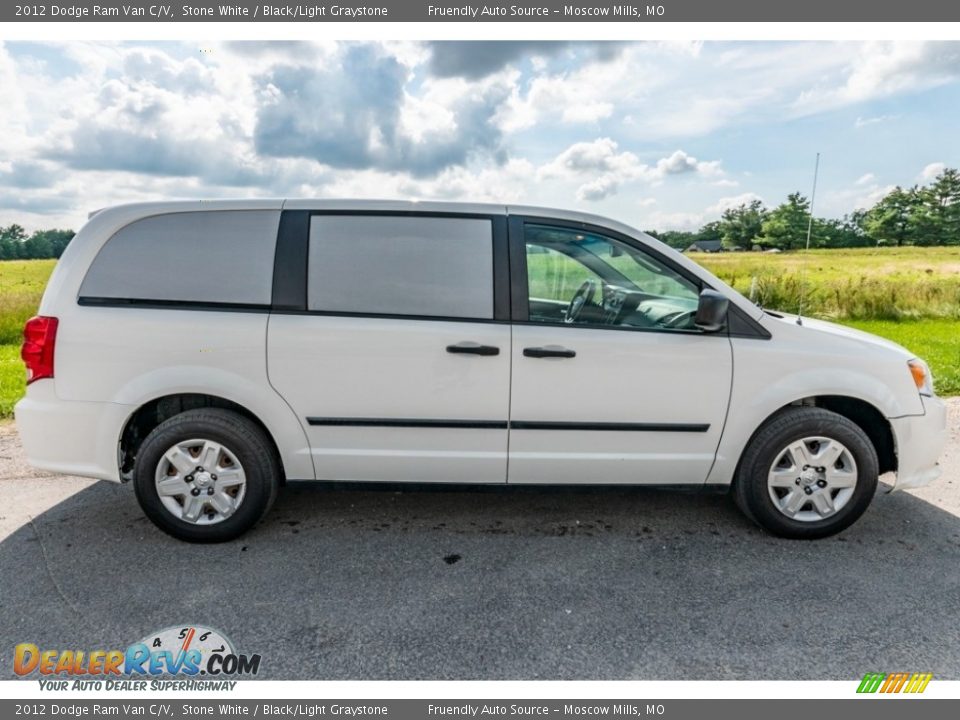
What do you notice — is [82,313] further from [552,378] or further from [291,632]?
[552,378]

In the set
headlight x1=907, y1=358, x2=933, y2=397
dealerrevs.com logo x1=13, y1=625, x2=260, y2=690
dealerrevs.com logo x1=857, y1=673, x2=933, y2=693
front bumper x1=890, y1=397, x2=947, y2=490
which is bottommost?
dealerrevs.com logo x1=13, y1=625, x2=260, y2=690

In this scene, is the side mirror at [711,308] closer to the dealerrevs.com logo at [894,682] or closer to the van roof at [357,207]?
the van roof at [357,207]

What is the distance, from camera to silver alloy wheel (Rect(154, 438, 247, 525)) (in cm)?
325

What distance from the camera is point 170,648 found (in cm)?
248

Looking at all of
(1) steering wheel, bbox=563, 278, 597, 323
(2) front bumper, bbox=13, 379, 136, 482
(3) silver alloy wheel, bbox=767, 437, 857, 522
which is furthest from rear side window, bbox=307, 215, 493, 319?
(3) silver alloy wheel, bbox=767, 437, 857, 522

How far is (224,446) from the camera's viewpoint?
3238mm

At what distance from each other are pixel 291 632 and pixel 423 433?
1.15 m

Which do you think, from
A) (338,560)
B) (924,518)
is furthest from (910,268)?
(338,560)

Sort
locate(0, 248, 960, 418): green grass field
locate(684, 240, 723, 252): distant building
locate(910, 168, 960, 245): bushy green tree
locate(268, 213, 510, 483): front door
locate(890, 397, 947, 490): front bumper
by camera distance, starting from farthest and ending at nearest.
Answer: locate(910, 168, 960, 245): bushy green tree → locate(684, 240, 723, 252): distant building → locate(0, 248, 960, 418): green grass field → locate(890, 397, 947, 490): front bumper → locate(268, 213, 510, 483): front door

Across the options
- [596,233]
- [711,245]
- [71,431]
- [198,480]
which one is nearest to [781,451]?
[596,233]

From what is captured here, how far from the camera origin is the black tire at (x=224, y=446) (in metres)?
3.22

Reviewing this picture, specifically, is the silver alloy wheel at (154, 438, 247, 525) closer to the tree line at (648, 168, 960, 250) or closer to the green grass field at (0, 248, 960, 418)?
the green grass field at (0, 248, 960, 418)

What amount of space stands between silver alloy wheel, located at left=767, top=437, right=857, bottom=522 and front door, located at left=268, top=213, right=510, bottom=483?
1.57 meters

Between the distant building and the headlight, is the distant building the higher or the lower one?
the higher one
